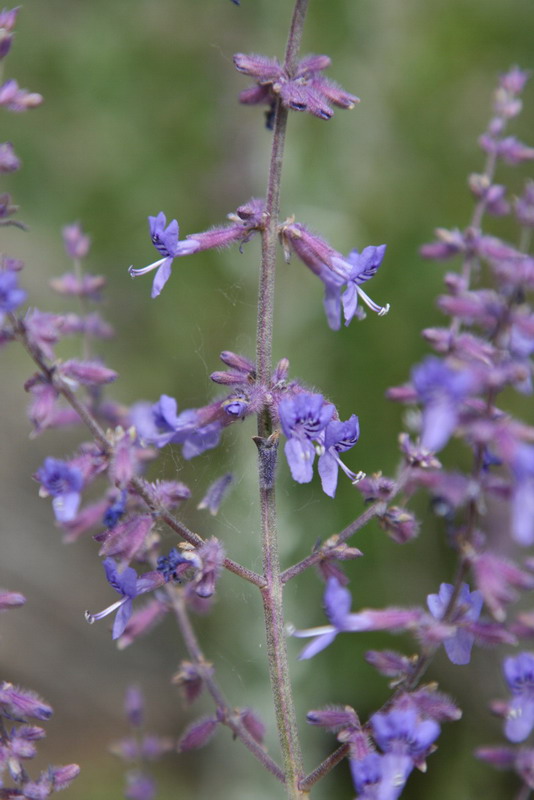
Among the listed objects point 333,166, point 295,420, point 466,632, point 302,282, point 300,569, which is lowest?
point 466,632

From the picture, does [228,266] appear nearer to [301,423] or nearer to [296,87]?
[296,87]

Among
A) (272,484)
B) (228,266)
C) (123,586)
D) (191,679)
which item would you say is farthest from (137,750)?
(228,266)

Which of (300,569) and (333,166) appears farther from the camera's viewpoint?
(333,166)

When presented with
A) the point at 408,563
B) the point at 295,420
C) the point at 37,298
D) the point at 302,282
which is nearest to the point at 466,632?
the point at 295,420

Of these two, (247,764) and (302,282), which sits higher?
(302,282)

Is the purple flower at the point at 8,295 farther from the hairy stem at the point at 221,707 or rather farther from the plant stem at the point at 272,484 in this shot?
the hairy stem at the point at 221,707

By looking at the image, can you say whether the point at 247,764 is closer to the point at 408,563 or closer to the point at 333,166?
the point at 408,563
